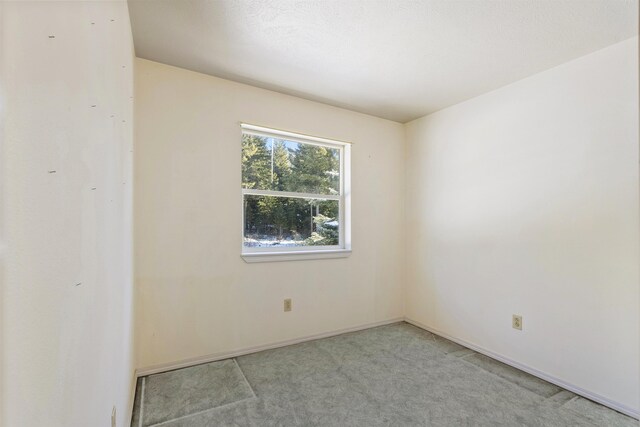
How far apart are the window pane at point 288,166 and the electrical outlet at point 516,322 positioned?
78.4 inches

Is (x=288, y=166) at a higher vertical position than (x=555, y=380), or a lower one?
higher

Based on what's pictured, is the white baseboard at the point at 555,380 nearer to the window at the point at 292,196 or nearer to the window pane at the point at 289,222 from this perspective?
the window at the point at 292,196

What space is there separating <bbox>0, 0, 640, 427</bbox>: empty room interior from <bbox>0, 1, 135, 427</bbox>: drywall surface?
19mm

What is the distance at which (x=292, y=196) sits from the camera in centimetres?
312

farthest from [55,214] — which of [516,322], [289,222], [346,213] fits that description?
[516,322]

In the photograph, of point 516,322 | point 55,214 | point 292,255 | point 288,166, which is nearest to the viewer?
point 55,214

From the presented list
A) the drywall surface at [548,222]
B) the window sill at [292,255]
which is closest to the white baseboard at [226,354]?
the window sill at [292,255]

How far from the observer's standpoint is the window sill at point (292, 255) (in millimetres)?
2803

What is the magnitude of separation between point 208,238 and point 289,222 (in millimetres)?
811

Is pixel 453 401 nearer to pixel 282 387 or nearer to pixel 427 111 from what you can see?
pixel 282 387

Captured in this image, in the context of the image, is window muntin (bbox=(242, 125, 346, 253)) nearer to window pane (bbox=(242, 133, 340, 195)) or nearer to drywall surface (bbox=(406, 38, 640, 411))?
window pane (bbox=(242, 133, 340, 195))

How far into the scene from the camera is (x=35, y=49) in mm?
550

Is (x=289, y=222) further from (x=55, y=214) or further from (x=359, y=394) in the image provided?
(x=55, y=214)

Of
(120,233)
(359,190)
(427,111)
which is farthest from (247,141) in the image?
(427,111)
